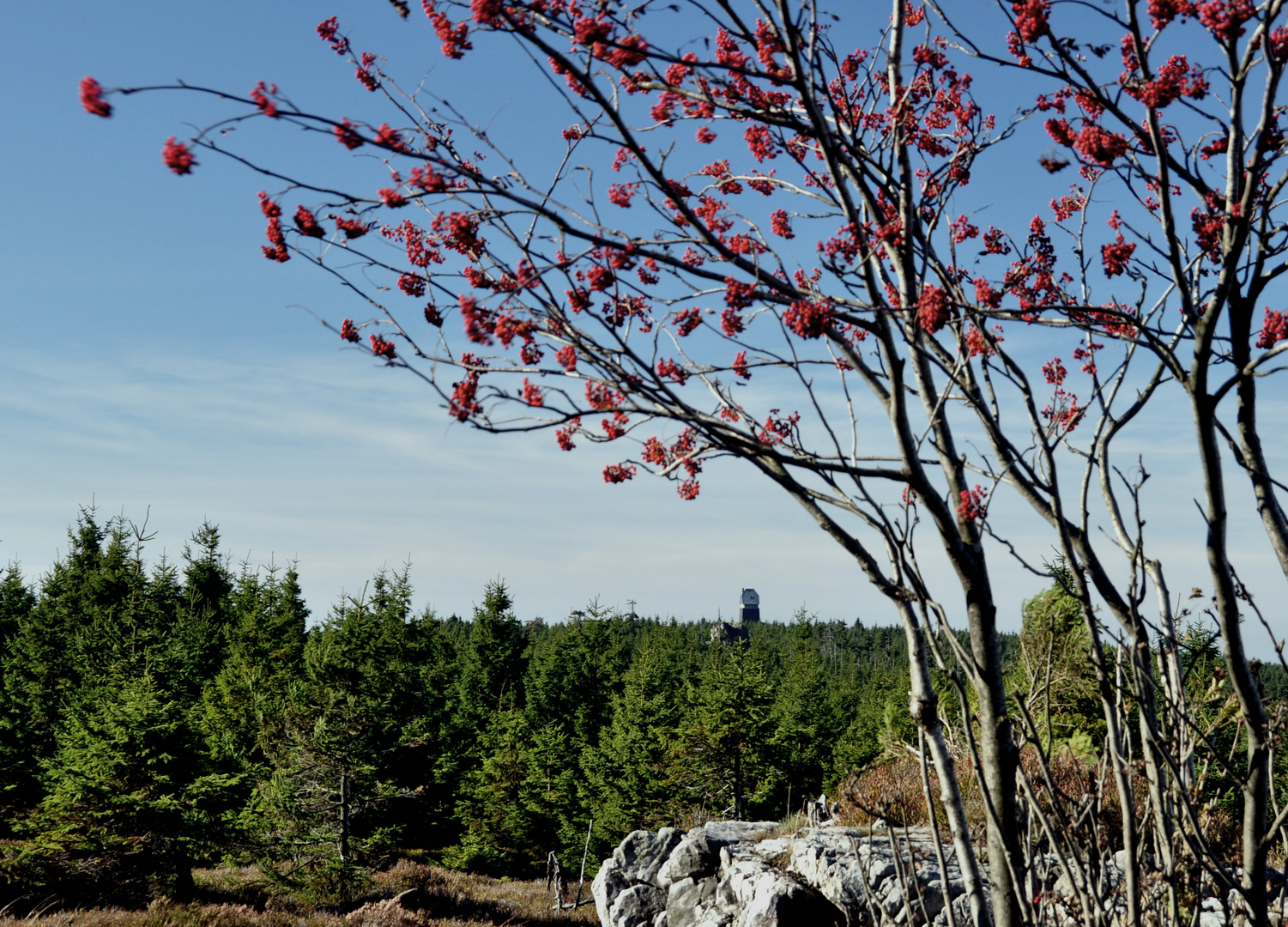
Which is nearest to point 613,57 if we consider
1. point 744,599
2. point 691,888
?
point 691,888

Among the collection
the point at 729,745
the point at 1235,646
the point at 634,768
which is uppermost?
the point at 1235,646

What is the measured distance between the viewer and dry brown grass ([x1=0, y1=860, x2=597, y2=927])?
41.1 ft

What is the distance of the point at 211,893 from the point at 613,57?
18.2 metres

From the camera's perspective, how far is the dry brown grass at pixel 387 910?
41.1 feet

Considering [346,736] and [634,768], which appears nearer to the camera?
[346,736]

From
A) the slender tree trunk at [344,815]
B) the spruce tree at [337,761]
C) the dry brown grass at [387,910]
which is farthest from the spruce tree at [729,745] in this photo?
the slender tree trunk at [344,815]

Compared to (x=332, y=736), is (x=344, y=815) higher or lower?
lower

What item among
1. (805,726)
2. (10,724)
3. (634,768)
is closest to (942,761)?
(634,768)

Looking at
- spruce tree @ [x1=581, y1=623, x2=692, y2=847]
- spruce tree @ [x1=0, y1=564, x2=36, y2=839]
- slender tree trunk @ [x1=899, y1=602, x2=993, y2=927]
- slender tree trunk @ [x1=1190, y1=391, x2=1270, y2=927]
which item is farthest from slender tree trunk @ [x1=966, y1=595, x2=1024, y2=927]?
spruce tree @ [x1=581, y1=623, x2=692, y2=847]

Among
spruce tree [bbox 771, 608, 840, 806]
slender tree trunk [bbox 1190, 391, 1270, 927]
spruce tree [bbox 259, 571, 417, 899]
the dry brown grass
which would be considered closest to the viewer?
slender tree trunk [bbox 1190, 391, 1270, 927]

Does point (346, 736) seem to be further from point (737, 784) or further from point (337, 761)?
point (737, 784)

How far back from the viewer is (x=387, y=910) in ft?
51.8

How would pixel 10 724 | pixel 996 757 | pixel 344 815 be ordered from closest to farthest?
pixel 996 757 < pixel 344 815 < pixel 10 724

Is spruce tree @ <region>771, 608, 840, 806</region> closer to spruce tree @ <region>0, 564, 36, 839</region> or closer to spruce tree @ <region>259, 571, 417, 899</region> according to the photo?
spruce tree @ <region>259, 571, 417, 899</region>
